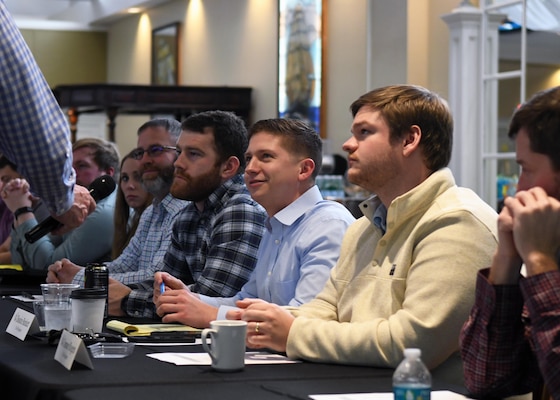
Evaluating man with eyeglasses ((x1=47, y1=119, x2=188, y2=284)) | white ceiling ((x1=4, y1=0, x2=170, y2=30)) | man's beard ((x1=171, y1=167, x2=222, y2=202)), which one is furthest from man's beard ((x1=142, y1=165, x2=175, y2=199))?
white ceiling ((x1=4, y1=0, x2=170, y2=30))

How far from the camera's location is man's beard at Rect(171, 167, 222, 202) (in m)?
3.59

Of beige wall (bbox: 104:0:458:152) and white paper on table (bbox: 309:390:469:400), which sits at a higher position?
beige wall (bbox: 104:0:458:152)

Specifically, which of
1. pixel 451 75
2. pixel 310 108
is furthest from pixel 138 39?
pixel 451 75

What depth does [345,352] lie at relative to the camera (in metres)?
2.18

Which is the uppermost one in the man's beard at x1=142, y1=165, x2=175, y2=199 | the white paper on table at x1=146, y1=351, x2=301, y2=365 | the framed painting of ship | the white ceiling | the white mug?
the white ceiling

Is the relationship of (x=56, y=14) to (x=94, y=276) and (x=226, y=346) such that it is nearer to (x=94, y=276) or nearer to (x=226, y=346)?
(x=94, y=276)

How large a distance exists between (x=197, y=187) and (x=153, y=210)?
70 centimetres

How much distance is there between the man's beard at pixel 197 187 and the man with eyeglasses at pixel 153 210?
14.7 inches

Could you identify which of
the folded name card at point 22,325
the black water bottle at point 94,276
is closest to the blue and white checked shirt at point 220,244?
the black water bottle at point 94,276

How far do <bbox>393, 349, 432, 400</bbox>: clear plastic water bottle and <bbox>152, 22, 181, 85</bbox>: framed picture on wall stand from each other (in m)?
13.7

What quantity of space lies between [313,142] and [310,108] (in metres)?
7.99

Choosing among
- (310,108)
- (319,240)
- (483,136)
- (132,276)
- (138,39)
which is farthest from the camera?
(138,39)

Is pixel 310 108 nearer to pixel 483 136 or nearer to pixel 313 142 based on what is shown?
pixel 483 136

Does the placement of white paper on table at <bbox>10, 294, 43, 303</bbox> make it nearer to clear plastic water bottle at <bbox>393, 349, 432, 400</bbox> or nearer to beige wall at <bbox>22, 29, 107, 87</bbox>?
clear plastic water bottle at <bbox>393, 349, 432, 400</bbox>
